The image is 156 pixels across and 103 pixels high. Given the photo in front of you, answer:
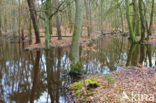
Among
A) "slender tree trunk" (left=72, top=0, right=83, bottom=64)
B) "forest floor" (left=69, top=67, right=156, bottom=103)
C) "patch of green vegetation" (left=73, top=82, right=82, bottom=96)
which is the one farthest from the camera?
"slender tree trunk" (left=72, top=0, right=83, bottom=64)

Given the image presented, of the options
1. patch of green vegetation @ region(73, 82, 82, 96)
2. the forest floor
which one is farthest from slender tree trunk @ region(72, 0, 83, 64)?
the forest floor

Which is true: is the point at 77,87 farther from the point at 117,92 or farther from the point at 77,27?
the point at 77,27

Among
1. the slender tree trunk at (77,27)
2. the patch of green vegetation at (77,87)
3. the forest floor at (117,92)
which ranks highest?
the slender tree trunk at (77,27)

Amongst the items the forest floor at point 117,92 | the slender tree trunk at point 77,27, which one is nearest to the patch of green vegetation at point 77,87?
the forest floor at point 117,92

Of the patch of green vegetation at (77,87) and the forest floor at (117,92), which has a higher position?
the forest floor at (117,92)

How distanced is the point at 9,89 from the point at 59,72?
113 inches

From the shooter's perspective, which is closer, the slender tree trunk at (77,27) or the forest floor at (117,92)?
the forest floor at (117,92)

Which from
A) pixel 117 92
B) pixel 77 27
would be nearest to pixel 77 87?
pixel 117 92

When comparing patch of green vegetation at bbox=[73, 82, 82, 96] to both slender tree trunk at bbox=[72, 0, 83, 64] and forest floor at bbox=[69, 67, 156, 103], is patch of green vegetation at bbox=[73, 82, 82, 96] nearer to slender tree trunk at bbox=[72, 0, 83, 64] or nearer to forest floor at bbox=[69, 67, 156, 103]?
forest floor at bbox=[69, 67, 156, 103]

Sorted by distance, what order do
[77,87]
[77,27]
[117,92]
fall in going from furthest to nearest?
[77,27], [77,87], [117,92]

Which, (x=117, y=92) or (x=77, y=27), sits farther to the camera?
(x=77, y=27)

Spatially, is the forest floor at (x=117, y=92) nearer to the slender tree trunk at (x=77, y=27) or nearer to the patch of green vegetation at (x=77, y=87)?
the patch of green vegetation at (x=77, y=87)

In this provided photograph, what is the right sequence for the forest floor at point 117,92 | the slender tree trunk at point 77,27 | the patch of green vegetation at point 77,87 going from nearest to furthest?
the forest floor at point 117,92
the patch of green vegetation at point 77,87
the slender tree trunk at point 77,27

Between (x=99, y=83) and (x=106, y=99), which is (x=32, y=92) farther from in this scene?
(x=106, y=99)
